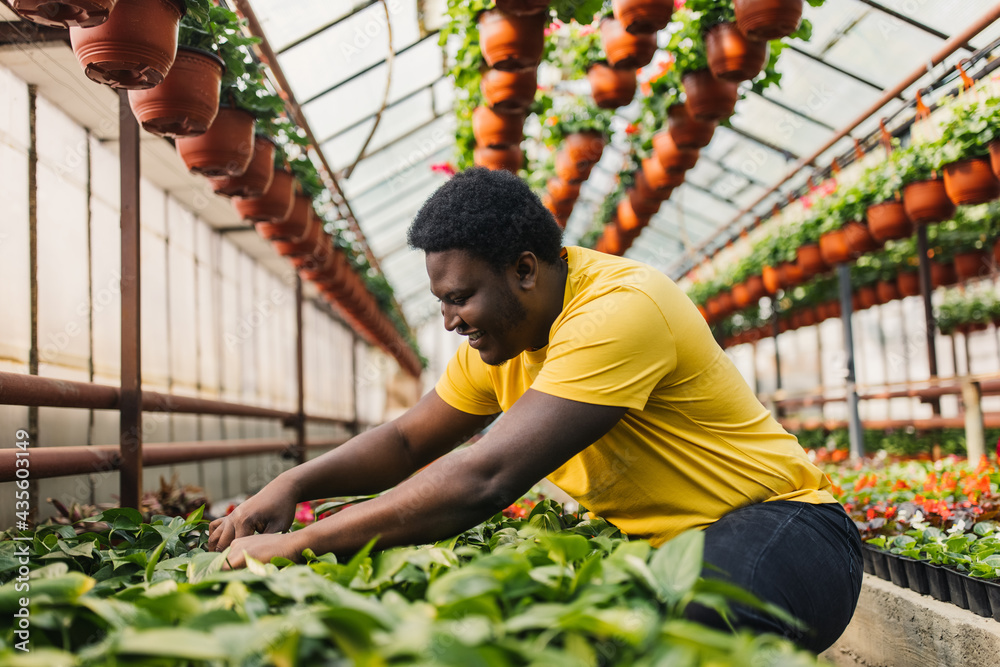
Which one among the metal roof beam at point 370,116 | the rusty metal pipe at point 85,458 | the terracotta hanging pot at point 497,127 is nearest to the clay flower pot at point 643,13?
the terracotta hanging pot at point 497,127

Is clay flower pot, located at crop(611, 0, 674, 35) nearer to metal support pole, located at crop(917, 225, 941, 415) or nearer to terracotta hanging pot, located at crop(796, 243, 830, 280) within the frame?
metal support pole, located at crop(917, 225, 941, 415)

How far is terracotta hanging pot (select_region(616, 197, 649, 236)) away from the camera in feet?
20.2

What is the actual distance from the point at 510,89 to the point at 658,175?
1705mm

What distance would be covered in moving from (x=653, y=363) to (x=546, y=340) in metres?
0.30

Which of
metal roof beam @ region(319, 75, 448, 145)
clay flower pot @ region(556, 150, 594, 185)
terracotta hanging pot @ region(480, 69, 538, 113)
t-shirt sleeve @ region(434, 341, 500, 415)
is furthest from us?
metal roof beam @ region(319, 75, 448, 145)

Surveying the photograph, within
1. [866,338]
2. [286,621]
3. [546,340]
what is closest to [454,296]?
[546,340]

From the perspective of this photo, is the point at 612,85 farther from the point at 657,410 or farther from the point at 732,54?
the point at 657,410

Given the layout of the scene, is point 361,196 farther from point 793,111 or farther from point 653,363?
point 653,363

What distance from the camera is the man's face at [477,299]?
56.6 inches

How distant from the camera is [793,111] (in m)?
7.81

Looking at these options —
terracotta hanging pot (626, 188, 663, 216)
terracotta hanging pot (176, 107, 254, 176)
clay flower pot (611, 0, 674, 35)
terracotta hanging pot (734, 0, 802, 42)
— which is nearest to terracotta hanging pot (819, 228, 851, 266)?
terracotta hanging pot (626, 188, 663, 216)

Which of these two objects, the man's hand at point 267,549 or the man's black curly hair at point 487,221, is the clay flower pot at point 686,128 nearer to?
the man's black curly hair at point 487,221

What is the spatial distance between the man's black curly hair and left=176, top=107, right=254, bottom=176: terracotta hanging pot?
4.99ft

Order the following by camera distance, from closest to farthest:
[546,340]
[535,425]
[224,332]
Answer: [535,425] < [546,340] < [224,332]
